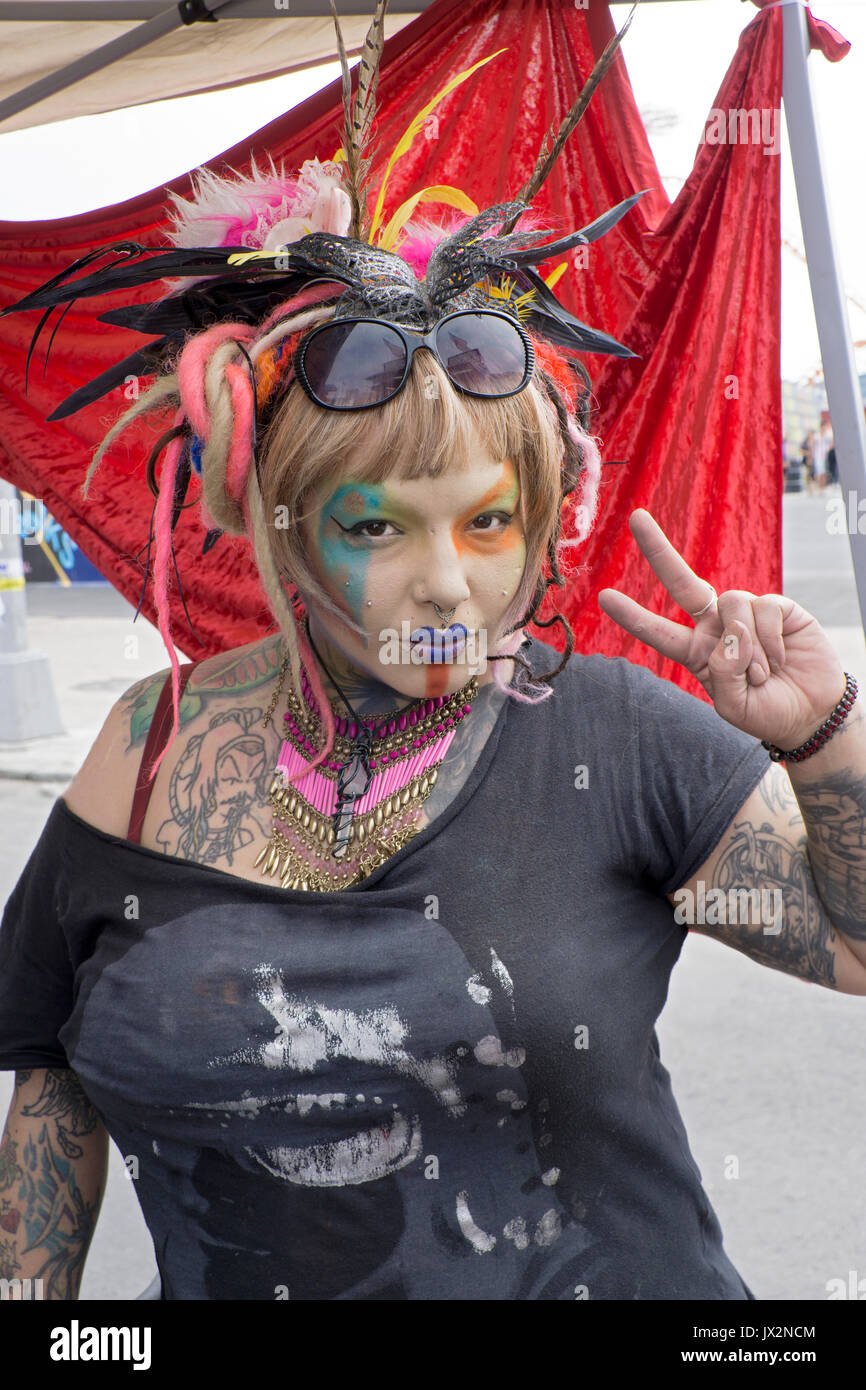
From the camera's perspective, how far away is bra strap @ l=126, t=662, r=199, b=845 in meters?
1.40

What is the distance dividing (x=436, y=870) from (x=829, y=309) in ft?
3.15

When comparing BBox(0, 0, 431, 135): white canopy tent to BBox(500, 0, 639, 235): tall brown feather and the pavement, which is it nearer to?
BBox(500, 0, 639, 235): tall brown feather

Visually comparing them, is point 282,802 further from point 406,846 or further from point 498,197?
point 498,197

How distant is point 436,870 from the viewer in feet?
4.12

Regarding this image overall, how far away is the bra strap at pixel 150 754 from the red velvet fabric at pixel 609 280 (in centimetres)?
55

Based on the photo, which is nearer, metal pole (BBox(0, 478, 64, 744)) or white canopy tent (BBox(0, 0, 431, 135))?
white canopy tent (BBox(0, 0, 431, 135))

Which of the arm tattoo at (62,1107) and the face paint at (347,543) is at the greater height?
the face paint at (347,543)

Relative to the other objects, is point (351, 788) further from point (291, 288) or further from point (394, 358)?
point (291, 288)

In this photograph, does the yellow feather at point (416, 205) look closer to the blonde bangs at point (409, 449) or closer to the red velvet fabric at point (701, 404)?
the blonde bangs at point (409, 449)

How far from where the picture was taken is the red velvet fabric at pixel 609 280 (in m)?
1.90

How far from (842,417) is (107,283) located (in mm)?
969

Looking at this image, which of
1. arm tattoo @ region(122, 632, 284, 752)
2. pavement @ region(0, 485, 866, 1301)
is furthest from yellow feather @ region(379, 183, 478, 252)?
pavement @ region(0, 485, 866, 1301)

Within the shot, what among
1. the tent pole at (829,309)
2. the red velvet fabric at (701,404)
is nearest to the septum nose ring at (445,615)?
the tent pole at (829,309)
